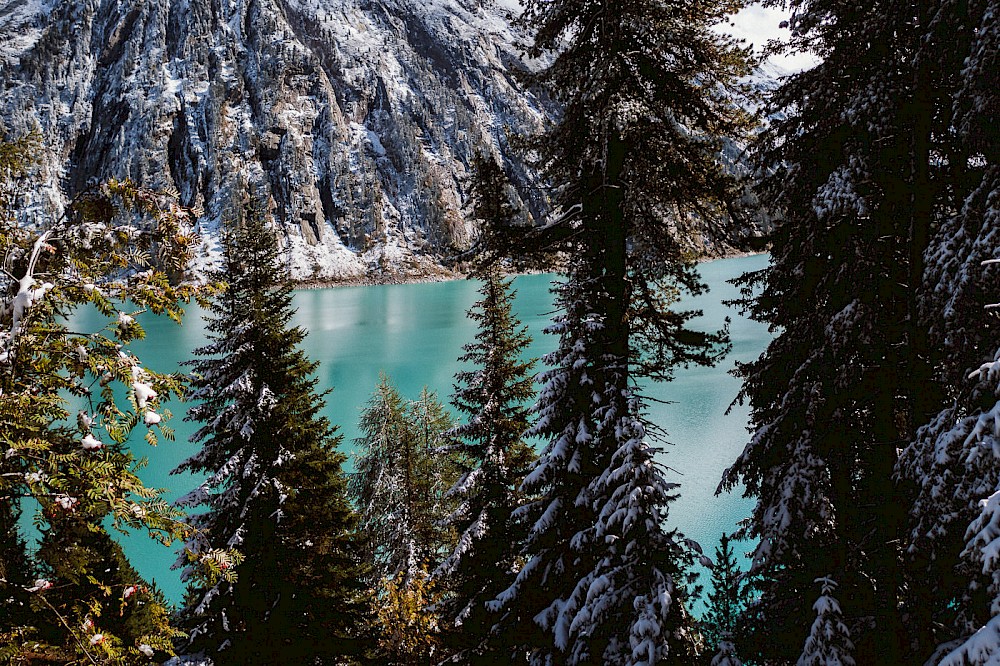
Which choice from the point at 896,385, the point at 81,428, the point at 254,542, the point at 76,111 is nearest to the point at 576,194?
the point at 896,385

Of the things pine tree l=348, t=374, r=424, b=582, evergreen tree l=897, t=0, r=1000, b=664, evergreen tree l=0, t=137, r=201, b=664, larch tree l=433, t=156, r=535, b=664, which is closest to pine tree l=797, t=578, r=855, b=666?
evergreen tree l=897, t=0, r=1000, b=664

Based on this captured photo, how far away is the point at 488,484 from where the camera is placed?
11.6m

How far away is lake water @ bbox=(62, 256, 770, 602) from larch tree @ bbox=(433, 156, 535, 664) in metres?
1.84

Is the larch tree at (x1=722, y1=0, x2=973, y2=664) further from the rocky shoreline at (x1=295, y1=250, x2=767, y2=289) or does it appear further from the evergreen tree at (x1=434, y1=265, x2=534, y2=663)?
the rocky shoreline at (x1=295, y1=250, x2=767, y2=289)

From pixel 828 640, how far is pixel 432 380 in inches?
1560

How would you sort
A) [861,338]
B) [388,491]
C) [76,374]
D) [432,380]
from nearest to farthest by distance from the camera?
[76,374], [861,338], [388,491], [432,380]

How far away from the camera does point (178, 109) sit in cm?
18075

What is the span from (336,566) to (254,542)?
74.4 inches

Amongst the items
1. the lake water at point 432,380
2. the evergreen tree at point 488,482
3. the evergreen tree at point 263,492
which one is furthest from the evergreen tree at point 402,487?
the evergreen tree at point 263,492

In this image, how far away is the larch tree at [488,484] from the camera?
11.1 metres

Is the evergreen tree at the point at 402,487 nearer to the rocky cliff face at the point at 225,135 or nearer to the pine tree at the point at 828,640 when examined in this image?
the pine tree at the point at 828,640

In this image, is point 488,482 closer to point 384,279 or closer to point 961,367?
point 961,367

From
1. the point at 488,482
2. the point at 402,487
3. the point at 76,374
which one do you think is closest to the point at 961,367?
the point at 76,374

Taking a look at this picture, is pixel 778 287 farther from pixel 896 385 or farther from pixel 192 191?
pixel 192 191
